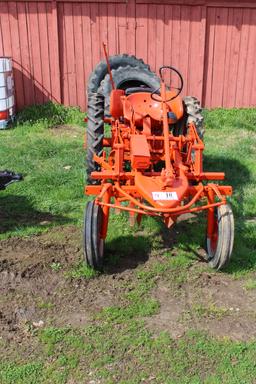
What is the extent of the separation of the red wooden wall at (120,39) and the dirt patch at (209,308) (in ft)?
20.2

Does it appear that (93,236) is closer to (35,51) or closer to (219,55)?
(35,51)

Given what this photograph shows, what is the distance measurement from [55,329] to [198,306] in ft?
3.47

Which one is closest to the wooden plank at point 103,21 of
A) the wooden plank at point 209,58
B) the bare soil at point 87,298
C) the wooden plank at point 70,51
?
the wooden plank at point 70,51

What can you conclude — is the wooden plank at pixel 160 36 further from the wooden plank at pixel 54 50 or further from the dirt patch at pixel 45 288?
the dirt patch at pixel 45 288

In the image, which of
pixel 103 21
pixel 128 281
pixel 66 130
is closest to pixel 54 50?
pixel 103 21

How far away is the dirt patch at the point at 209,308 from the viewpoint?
335 cm

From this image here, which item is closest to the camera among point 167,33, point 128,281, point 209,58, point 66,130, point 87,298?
point 87,298

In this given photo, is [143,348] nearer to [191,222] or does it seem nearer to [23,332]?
[23,332]

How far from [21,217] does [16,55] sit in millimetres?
4907

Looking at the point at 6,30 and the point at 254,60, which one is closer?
the point at 6,30

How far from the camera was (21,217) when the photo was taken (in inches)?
200

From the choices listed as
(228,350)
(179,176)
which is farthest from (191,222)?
(228,350)

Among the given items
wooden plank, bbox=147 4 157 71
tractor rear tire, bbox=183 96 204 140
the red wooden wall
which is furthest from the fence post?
tractor rear tire, bbox=183 96 204 140

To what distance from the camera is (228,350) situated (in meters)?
3.10
